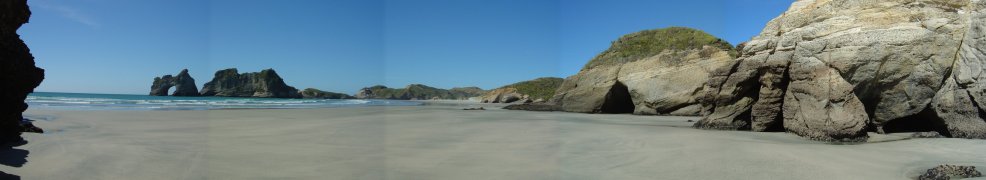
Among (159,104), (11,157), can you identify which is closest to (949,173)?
(11,157)

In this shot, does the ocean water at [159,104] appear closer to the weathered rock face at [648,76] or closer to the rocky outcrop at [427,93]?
the weathered rock face at [648,76]

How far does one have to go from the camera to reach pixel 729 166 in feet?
17.6

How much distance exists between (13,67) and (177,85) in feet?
313

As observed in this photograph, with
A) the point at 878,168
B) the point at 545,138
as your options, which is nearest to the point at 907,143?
the point at 878,168

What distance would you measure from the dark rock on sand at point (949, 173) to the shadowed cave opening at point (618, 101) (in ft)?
53.8

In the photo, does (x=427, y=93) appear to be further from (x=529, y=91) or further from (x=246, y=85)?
(x=529, y=91)

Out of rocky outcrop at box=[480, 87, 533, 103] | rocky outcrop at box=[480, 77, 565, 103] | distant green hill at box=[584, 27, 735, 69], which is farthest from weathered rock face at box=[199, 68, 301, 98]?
distant green hill at box=[584, 27, 735, 69]

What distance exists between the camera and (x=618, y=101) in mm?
22312

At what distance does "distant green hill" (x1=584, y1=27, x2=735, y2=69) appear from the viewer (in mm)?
21719

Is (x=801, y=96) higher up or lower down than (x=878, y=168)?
higher up

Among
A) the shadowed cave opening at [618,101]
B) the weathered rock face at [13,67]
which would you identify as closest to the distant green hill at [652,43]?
the shadowed cave opening at [618,101]

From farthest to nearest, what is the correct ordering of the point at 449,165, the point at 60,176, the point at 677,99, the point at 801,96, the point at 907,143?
the point at 677,99 < the point at 801,96 < the point at 907,143 < the point at 449,165 < the point at 60,176

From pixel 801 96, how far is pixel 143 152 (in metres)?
10.2

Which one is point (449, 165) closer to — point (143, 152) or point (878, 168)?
point (143, 152)
